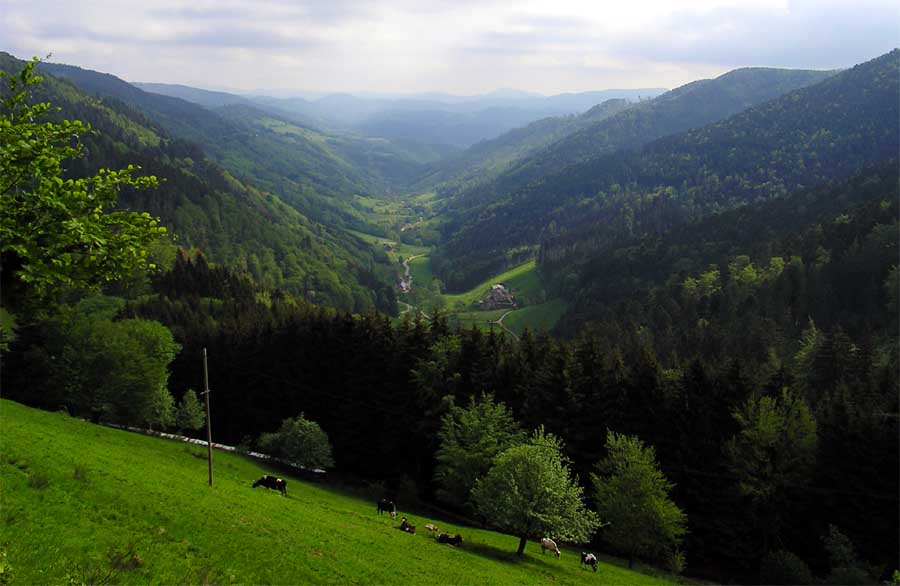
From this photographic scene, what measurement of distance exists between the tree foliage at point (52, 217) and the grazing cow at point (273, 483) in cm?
4097

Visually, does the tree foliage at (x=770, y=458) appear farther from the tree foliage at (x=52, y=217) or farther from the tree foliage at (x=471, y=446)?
the tree foliage at (x=52, y=217)

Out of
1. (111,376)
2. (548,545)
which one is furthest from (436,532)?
(111,376)

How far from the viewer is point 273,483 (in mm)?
51438

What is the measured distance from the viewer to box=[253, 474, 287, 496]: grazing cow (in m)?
50.8

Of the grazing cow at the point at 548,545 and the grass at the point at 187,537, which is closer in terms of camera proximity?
the grass at the point at 187,537

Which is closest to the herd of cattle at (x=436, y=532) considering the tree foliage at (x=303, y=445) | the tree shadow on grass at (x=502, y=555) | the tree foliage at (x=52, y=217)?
the tree shadow on grass at (x=502, y=555)

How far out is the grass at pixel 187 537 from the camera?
901 inches

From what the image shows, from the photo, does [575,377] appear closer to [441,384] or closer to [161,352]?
[441,384]

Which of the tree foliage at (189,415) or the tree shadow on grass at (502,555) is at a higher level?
the tree shadow on grass at (502,555)

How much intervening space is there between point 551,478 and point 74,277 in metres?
40.6

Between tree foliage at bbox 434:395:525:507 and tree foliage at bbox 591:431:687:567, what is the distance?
11.1 m

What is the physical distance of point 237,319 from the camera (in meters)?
109

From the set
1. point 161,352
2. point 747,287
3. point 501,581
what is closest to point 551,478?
point 501,581

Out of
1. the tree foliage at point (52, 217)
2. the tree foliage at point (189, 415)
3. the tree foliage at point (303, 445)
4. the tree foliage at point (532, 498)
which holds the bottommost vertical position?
the tree foliage at point (189, 415)
